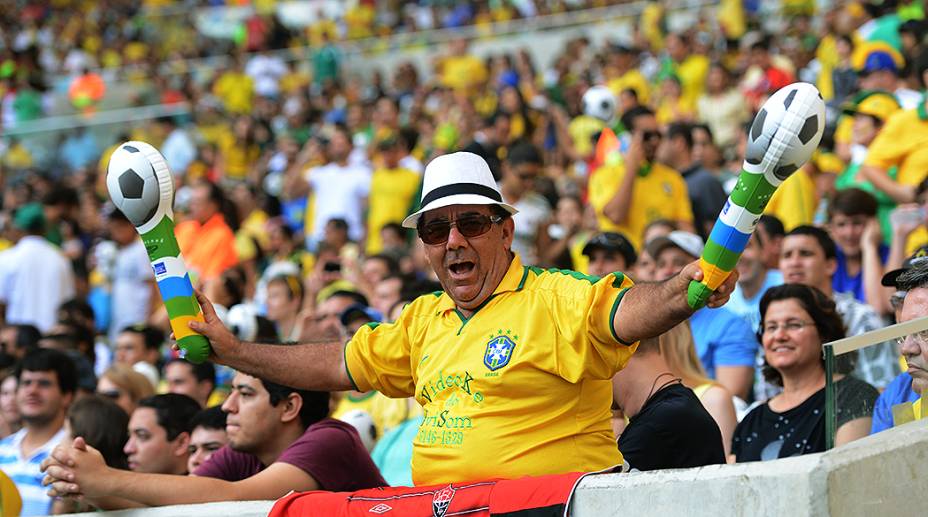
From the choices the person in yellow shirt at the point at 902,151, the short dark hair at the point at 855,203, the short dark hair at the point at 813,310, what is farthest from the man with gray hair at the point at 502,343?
the person in yellow shirt at the point at 902,151

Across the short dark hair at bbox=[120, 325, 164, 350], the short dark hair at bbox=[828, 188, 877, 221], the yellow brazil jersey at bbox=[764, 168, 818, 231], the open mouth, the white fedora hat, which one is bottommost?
the open mouth

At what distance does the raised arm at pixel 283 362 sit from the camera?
5.18 meters

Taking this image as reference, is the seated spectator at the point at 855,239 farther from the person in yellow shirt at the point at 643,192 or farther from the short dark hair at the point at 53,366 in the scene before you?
the short dark hair at the point at 53,366

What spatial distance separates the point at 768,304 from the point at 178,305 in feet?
8.51

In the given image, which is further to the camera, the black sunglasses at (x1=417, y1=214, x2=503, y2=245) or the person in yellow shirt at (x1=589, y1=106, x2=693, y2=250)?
the person in yellow shirt at (x1=589, y1=106, x2=693, y2=250)

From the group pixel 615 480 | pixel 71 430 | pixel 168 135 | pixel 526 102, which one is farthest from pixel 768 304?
pixel 168 135

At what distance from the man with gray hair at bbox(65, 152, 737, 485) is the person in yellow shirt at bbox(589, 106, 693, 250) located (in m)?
4.78

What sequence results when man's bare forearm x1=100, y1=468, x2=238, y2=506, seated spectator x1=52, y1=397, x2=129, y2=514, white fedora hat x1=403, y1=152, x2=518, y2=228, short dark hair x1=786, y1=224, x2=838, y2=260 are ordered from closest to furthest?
white fedora hat x1=403, y1=152, x2=518, y2=228
man's bare forearm x1=100, y1=468, x2=238, y2=506
seated spectator x1=52, y1=397, x2=129, y2=514
short dark hair x1=786, y1=224, x2=838, y2=260

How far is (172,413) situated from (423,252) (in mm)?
2103

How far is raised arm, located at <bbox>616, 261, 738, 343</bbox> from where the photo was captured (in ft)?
13.6

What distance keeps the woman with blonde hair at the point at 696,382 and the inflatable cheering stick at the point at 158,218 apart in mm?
2067

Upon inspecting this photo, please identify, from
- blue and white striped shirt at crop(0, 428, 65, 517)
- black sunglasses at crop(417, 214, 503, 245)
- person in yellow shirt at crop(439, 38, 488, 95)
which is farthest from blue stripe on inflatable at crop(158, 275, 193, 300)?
person in yellow shirt at crop(439, 38, 488, 95)

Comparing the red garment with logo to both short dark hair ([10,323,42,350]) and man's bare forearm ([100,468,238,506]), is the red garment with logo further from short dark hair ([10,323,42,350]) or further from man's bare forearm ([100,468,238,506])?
short dark hair ([10,323,42,350])

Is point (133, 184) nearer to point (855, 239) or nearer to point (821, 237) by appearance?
point (821, 237)
